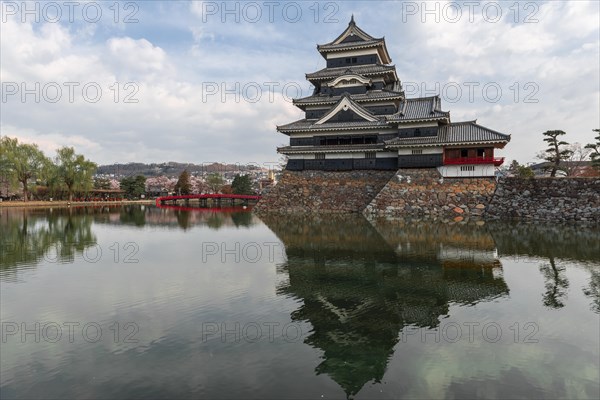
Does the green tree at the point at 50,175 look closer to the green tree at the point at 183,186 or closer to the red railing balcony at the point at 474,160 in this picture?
the green tree at the point at 183,186

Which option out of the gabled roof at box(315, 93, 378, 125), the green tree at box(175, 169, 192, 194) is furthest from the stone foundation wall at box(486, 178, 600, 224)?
the green tree at box(175, 169, 192, 194)

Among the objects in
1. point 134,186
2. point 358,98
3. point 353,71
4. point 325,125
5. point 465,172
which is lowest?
point 465,172

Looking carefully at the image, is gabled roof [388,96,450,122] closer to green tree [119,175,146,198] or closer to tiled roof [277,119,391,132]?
tiled roof [277,119,391,132]

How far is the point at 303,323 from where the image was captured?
23.6 ft

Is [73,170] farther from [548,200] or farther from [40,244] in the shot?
[548,200]

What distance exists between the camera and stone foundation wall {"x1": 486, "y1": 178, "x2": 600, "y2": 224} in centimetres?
2467

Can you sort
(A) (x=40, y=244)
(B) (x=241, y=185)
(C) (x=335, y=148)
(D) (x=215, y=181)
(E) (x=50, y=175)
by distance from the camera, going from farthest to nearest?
(D) (x=215, y=181)
(B) (x=241, y=185)
(E) (x=50, y=175)
(C) (x=335, y=148)
(A) (x=40, y=244)

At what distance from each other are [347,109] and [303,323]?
2864 centimetres

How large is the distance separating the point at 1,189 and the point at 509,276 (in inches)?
2665

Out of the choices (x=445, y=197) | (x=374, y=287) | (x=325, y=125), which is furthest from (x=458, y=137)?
(x=374, y=287)

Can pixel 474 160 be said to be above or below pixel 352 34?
below

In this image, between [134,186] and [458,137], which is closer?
[458,137]

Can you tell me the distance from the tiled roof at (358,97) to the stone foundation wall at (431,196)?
303 inches

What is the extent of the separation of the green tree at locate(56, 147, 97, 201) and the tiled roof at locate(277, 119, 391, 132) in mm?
36279
